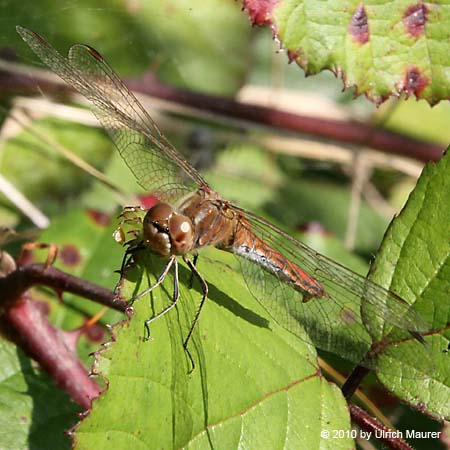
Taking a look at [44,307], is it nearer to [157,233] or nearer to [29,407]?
[29,407]

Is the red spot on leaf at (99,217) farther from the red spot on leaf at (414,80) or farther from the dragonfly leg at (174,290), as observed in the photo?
the red spot on leaf at (414,80)

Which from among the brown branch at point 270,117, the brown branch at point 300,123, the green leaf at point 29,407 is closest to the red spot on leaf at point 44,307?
the green leaf at point 29,407

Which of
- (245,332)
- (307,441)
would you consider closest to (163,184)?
(245,332)

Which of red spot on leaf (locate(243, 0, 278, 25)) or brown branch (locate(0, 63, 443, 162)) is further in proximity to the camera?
brown branch (locate(0, 63, 443, 162))

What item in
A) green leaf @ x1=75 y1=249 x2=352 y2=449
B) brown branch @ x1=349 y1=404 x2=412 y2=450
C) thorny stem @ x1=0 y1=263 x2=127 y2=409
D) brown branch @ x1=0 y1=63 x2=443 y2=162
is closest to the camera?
green leaf @ x1=75 y1=249 x2=352 y2=449

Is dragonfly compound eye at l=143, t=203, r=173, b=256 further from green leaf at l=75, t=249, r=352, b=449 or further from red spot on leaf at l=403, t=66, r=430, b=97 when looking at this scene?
red spot on leaf at l=403, t=66, r=430, b=97

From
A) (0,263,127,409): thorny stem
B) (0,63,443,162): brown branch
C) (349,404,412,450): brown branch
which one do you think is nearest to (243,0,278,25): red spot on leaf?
(0,263,127,409): thorny stem

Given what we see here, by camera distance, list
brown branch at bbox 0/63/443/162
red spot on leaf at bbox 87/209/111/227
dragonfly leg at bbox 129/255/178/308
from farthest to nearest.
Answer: brown branch at bbox 0/63/443/162
red spot on leaf at bbox 87/209/111/227
dragonfly leg at bbox 129/255/178/308

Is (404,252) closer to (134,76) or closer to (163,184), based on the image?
(163,184)
